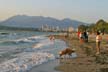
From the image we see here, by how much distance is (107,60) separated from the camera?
1659 centimetres

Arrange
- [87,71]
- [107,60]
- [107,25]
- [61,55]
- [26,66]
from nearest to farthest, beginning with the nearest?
[87,71]
[26,66]
[107,60]
[61,55]
[107,25]

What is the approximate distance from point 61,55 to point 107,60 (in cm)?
394

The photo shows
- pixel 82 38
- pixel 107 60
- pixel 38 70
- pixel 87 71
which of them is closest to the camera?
pixel 87 71

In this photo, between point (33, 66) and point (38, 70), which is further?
point (33, 66)

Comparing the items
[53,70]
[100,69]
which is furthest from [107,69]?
[53,70]

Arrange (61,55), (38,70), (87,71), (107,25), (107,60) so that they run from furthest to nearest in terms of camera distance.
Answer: (107,25)
(61,55)
(107,60)
(38,70)
(87,71)

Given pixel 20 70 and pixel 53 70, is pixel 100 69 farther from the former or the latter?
pixel 20 70

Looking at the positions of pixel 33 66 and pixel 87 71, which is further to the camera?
pixel 33 66

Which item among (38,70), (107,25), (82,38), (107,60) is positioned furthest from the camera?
(107,25)

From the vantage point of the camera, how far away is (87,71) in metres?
12.9

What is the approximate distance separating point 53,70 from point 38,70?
0.77m

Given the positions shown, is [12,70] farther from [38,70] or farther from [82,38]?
[82,38]

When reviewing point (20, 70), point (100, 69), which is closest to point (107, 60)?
point (100, 69)

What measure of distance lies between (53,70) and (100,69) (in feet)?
7.47
